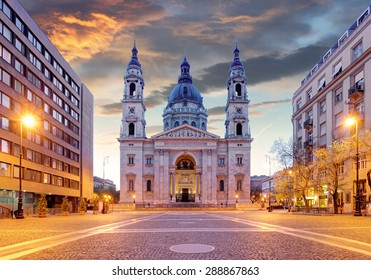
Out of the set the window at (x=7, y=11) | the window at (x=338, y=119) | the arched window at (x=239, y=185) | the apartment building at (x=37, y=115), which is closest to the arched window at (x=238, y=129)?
the arched window at (x=239, y=185)

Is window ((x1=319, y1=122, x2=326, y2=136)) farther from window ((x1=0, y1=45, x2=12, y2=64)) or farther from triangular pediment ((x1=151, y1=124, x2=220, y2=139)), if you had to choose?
triangular pediment ((x1=151, y1=124, x2=220, y2=139))

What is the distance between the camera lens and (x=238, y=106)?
102562 mm

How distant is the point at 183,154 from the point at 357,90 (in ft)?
199

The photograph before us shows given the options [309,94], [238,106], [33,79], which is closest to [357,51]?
[309,94]

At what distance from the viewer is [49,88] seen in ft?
194

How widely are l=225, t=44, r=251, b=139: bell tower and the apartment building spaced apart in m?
37.3

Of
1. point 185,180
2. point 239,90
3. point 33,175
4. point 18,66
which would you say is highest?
point 239,90

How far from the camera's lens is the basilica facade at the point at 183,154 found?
99.8m

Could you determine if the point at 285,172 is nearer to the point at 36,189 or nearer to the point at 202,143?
the point at 36,189

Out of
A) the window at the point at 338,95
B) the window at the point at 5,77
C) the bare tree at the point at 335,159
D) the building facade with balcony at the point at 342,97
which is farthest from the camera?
the window at the point at 338,95

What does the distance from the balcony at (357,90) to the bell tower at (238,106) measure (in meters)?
54.9

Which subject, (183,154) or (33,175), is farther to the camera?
(183,154)

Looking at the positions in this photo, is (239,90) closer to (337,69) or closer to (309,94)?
(309,94)

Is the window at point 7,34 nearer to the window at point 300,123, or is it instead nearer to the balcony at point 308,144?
the balcony at point 308,144
